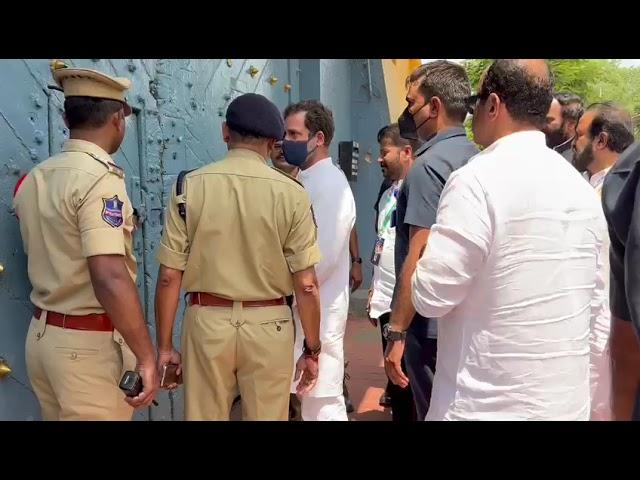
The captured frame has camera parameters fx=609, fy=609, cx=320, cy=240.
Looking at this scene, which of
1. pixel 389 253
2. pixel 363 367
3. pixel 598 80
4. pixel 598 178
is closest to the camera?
pixel 598 178

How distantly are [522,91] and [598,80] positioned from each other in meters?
21.6

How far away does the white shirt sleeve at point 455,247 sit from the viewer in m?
1.70

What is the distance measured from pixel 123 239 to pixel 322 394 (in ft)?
4.55

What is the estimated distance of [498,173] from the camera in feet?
5.66

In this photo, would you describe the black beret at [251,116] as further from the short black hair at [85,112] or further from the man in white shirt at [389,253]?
the man in white shirt at [389,253]

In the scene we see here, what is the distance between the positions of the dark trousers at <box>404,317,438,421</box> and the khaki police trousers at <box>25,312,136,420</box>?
3.59 feet

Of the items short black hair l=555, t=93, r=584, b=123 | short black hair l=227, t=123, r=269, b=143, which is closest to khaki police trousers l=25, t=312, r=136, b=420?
short black hair l=227, t=123, r=269, b=143

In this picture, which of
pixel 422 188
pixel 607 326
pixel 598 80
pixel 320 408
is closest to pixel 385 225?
pixel 320 408

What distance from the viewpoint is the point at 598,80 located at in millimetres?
20891

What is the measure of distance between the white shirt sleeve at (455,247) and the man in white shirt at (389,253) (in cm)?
159

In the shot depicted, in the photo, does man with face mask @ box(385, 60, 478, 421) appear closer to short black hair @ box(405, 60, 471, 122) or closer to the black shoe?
short black hair @ box(405, 60, 471, 122)

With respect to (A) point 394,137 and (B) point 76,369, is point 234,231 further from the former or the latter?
(A) point 394,137

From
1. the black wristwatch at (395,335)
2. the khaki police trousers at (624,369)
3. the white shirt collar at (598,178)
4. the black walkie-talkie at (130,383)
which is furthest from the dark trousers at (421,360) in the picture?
the white shirt collar at (598,178)

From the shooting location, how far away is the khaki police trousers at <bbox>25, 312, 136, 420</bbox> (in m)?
2.05
